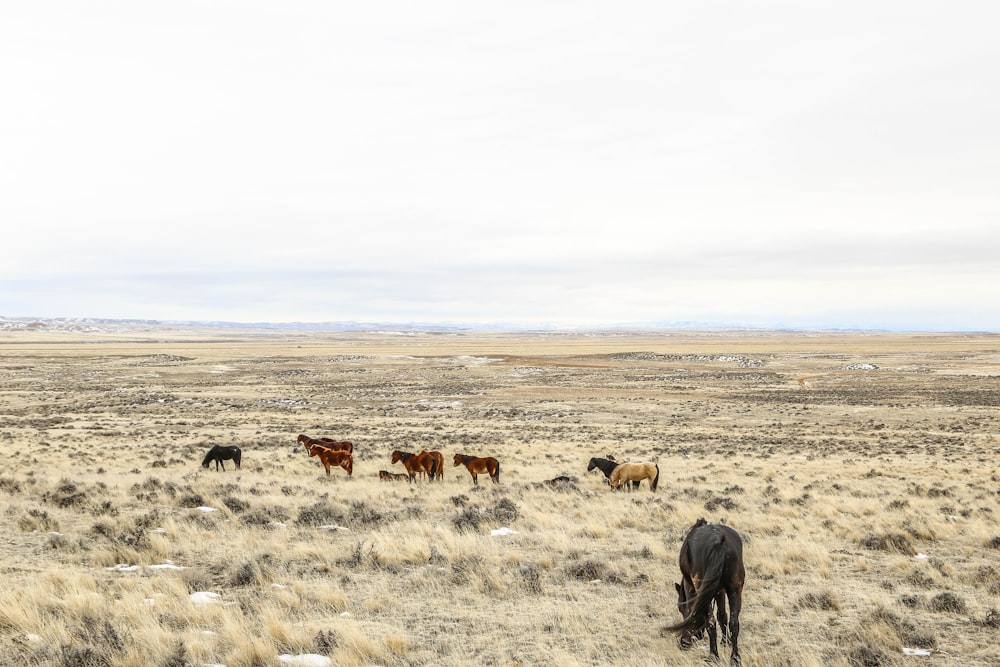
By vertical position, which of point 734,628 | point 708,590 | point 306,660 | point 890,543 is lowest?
point 890,543

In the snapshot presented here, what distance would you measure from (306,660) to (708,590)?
12.7ft

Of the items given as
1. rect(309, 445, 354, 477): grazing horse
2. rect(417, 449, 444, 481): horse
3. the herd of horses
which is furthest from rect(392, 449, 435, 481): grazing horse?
the herd of horses

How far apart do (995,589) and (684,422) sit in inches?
1033

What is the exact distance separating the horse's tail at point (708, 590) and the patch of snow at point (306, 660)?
134 inches

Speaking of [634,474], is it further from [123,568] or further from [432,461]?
[123,568]

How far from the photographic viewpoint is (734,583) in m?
6.46

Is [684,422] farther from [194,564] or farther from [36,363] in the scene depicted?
[36,363]

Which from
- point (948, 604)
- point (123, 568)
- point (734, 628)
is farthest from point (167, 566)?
point (948, 604)

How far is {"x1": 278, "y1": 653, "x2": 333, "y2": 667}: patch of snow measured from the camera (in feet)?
20.0

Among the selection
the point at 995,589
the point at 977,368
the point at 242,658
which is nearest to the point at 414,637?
the point at 242,658

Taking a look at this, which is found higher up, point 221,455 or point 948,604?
point 948,604

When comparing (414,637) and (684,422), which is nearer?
(414,637)

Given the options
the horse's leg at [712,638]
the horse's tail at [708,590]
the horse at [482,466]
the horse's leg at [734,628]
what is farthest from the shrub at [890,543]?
the horse at [482,466]

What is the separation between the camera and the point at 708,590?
251 inches
